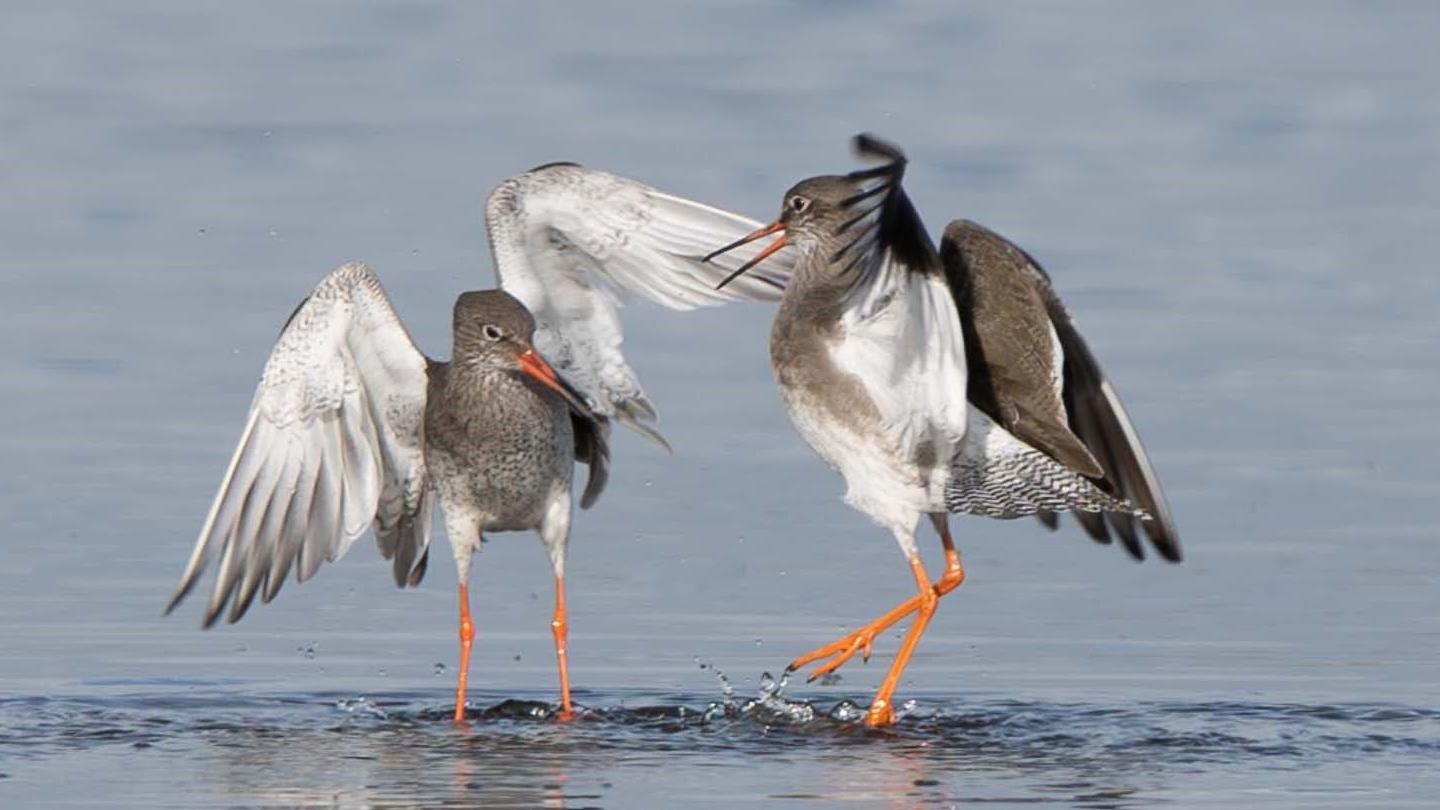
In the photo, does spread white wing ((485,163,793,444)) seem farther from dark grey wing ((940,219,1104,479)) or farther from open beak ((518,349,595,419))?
dark grey wing ((940,219,1104,479))

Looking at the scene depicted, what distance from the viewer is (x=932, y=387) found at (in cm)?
1105

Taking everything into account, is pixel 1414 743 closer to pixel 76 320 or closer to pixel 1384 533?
pixel 1384 533

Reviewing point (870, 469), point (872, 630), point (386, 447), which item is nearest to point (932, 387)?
point (870, 469)

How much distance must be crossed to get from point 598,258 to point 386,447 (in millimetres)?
1037

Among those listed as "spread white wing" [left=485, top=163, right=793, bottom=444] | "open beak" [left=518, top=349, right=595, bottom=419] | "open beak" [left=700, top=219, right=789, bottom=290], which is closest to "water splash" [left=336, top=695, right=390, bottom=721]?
"open beak" [left=518, top=349, right=595, bottom=419]

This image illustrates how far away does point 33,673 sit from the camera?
37.4 ft

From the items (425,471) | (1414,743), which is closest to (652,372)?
(425,471)

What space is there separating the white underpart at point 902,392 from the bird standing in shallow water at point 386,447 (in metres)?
1.05

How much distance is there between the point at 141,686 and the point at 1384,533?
4.94 m

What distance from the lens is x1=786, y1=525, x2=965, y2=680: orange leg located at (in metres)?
11.3

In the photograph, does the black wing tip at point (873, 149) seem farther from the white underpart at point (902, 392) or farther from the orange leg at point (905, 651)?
the orange leg at point (905, 651)

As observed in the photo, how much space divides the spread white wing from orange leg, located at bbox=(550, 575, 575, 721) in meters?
0.68

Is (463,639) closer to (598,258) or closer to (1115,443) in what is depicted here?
(598,258)

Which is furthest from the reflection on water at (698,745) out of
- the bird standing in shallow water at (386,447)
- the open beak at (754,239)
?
the open beak at (754,239)
